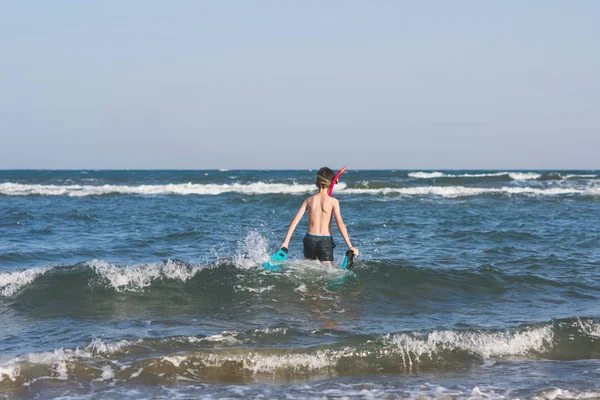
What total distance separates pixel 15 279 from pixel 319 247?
4619 millimetres

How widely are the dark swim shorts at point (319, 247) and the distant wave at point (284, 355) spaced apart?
213cm

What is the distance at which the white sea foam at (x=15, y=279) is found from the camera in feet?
29.0

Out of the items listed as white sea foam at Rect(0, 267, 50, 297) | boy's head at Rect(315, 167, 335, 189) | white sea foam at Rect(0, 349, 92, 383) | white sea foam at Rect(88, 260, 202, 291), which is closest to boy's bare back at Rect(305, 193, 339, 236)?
boy's head at Rect(315, 167, 335, 189)

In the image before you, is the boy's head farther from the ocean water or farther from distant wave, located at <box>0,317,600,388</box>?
distant wave, located at <box>0,317,600,388</box>

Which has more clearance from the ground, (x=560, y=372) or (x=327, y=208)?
(x=327, y=208)

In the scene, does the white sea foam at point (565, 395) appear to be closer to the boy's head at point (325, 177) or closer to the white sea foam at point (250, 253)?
the boy's head at point (325, 177)

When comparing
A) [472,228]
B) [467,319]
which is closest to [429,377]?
[467,319]

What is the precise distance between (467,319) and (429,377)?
6.17 feet

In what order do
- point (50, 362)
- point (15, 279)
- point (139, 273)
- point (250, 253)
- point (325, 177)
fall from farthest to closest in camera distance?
1. point (250, 253)
2. point (139, 273)
3. point (15, 279)
4. point (325, 177)
5. point (50, 362)

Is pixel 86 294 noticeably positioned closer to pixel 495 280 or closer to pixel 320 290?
pixel 320 290

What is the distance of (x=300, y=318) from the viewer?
24.7 feet

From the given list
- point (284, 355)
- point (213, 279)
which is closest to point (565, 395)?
point (284, 355)

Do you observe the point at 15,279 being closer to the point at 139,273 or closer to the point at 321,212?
the point at 139,273

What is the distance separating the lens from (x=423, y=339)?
6.60m
